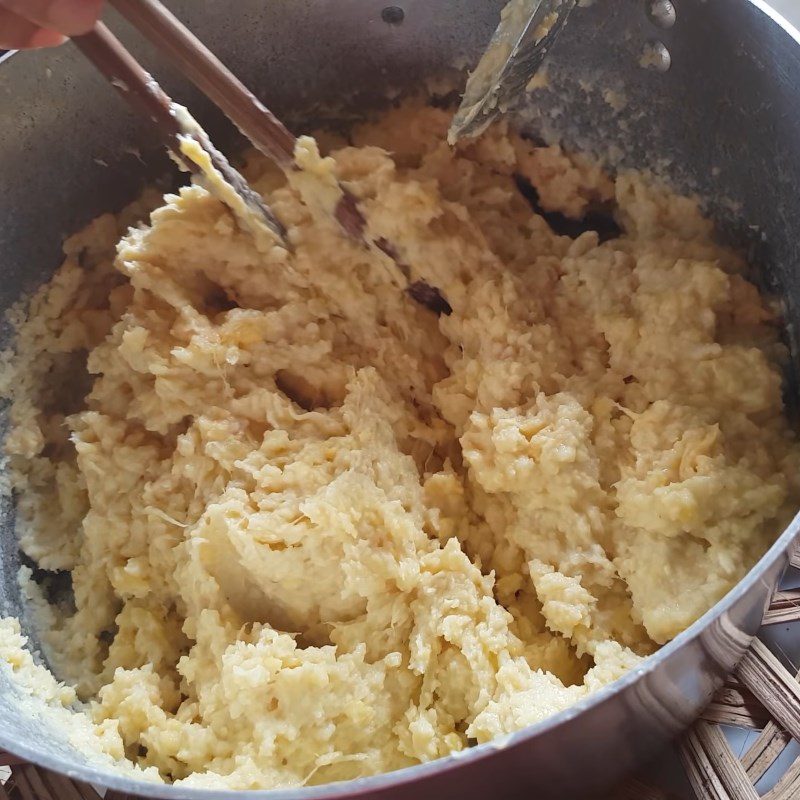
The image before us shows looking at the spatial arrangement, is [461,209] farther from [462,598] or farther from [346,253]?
[462,598]

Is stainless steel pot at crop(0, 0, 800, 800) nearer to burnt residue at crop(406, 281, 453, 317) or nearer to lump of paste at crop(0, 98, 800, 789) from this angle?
lump of paste at crop(0, 98, 800, 789)

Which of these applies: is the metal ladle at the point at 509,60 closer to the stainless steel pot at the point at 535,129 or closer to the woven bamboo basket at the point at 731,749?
the stainless steel pot at the point at 535,129

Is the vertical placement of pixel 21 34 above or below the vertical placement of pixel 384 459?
above

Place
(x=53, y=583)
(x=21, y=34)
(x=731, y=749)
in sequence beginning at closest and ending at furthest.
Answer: (x=731, y=749) < (x=21, y=34) < (x=53, y=583)

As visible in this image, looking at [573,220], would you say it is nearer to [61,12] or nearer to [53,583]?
[61,12]

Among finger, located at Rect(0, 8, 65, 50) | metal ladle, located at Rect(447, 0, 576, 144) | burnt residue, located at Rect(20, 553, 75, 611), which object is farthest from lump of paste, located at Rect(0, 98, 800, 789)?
finger, located at Rect(0, 8, 65, 50)

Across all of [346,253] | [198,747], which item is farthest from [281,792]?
[346,253]

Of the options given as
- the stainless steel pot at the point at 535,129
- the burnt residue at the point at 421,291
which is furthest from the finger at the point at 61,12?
the burnt residue at the point at 421,291

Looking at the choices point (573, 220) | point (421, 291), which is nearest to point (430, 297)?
point (421, 291)
